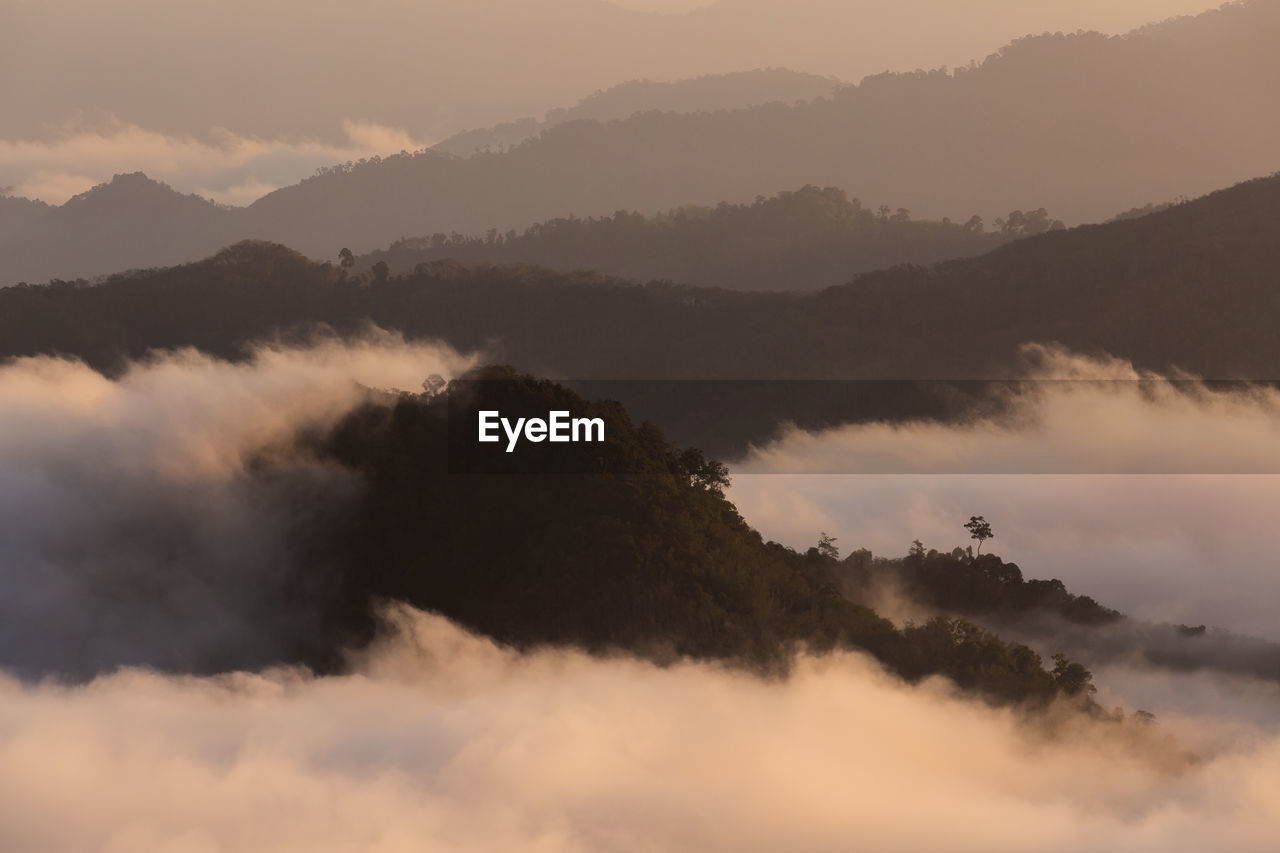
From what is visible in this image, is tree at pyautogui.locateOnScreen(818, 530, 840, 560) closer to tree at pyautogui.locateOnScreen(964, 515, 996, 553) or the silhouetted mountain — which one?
the silhouetted mountain

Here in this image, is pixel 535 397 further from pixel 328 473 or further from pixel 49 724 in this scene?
pixel 49 724

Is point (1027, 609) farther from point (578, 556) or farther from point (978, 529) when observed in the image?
point (578, 556)

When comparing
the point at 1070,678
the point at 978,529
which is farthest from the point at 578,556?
the point at 978,529

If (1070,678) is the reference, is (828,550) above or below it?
above

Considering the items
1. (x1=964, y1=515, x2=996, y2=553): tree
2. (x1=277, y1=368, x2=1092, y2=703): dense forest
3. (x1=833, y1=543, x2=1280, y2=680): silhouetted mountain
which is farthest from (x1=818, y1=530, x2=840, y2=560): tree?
(x1=277, y1=368, x2=1092, y2=703): dense forest

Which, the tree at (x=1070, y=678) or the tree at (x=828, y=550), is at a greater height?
the tree at (x=828, y=550)

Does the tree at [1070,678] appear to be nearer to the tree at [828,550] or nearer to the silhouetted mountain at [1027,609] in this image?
the silhouetted mountain at [1027,609]

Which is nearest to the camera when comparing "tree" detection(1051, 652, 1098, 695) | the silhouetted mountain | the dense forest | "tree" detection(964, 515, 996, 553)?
the dense forest

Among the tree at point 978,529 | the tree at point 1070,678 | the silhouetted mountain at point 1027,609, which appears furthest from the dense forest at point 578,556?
the tree at point 978,529

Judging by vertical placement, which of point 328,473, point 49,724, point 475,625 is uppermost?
point 328,473

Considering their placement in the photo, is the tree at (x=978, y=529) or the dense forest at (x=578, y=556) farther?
the tree at (x=978, y=529)

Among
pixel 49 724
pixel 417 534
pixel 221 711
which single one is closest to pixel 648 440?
pixel 417 534
